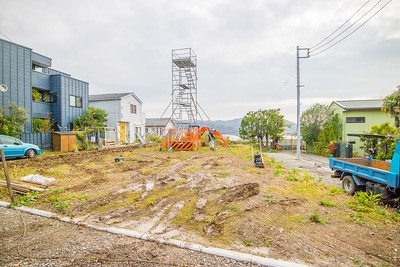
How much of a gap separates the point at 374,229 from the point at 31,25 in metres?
14.8

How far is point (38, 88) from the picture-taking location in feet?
62.3

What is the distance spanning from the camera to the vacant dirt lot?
3.54m

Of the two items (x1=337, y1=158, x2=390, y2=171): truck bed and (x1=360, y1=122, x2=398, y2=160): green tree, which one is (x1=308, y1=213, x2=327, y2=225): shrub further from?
(x1=360, y1=122, x2=398, y2=160): green tree

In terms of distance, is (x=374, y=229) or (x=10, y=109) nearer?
(x=374, y=229)

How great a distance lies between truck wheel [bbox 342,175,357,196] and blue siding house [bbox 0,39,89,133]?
67.6ft

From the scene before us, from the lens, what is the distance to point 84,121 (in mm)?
21453

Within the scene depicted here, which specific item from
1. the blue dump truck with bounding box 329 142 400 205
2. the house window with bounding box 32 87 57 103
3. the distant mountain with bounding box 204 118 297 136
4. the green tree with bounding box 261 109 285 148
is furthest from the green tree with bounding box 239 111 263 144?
the house window with bounding box 32 87 57 103

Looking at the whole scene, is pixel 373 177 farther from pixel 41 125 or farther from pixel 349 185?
pixel 41 125

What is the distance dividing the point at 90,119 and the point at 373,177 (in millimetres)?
22458

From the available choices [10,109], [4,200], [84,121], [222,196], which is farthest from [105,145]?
[222,196]

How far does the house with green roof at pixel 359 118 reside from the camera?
18484 mm

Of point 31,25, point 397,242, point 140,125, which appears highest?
point 31,25

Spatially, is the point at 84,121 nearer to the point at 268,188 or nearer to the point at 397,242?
the point at 268,188

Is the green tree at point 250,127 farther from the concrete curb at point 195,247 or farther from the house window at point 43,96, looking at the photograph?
the concrete curb at point 195,247
